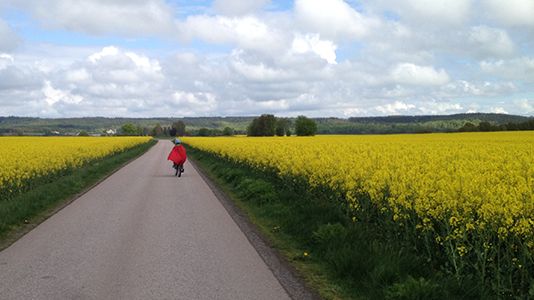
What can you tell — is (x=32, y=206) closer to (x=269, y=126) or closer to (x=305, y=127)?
(x=305, y=127)

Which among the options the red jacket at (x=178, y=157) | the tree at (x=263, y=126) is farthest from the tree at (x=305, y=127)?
the red jacket at (x=178, y=157)

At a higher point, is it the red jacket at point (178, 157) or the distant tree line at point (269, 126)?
the distant tree line at point (269, 126)

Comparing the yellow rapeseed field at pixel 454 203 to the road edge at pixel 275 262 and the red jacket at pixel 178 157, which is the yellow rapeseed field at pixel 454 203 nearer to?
the road edge at pixel 275 262

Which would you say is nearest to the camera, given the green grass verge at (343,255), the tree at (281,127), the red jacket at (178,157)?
the green grass verge at (343,255)

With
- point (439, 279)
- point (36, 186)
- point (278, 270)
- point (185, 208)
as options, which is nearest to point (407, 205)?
point (439, 279)

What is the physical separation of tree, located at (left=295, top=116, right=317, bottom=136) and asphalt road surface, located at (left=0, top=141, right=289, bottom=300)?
301 ft

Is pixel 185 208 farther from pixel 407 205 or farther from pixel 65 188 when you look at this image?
pixel 407 205

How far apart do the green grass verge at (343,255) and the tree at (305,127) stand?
302 ft

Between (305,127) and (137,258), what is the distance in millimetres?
97685

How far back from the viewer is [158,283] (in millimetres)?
6449

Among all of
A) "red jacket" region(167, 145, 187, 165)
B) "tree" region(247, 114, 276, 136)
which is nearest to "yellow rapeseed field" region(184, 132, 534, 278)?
"red jacket" region(167, 145, 187, 165)

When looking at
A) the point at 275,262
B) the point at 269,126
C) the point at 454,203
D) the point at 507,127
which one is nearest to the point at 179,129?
the point at 269,126

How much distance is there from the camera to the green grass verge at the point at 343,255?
18.4 feet

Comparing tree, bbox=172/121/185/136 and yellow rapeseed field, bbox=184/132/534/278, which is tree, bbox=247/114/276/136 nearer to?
tree, bbox=172/121/185/136
